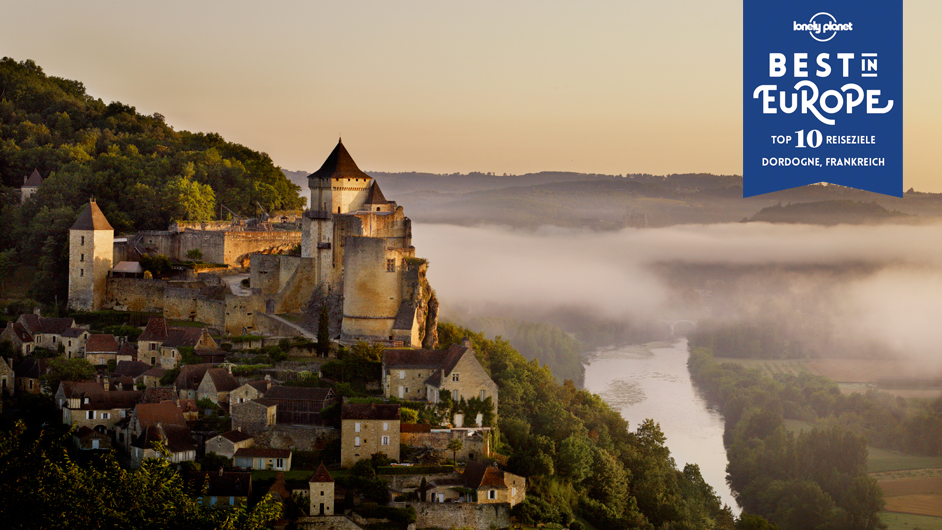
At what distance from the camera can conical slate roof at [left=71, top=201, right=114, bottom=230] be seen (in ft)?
129

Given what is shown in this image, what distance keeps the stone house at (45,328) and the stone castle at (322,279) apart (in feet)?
6.89

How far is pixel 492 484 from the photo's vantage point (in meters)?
27.6

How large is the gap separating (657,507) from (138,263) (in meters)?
23.8

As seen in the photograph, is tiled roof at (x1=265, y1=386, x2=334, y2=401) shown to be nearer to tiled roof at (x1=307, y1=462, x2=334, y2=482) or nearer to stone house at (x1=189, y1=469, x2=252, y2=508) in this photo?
stone house at (x1=189, y1=469, x2=252, y2=508)

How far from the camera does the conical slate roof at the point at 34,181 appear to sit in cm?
5022

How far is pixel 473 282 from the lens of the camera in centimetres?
10581

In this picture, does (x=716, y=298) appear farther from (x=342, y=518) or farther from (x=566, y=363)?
(x=342, y=518)

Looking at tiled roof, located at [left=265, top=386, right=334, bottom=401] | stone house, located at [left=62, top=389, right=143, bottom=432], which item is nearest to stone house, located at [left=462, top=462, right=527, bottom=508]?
tiled roof, located at [left=265, top=386, right=334, bottom=401]

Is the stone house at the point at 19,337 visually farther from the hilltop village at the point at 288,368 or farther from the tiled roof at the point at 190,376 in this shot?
the tiled roof at the point at 190,376

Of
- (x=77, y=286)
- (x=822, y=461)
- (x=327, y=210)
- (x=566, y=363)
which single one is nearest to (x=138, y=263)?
(x=77, y=286)

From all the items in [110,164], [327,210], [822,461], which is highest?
[110,164]

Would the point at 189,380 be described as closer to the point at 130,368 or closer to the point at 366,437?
the point at 130,368

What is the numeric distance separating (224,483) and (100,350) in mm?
11502

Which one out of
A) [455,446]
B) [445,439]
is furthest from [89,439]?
[455,446]
